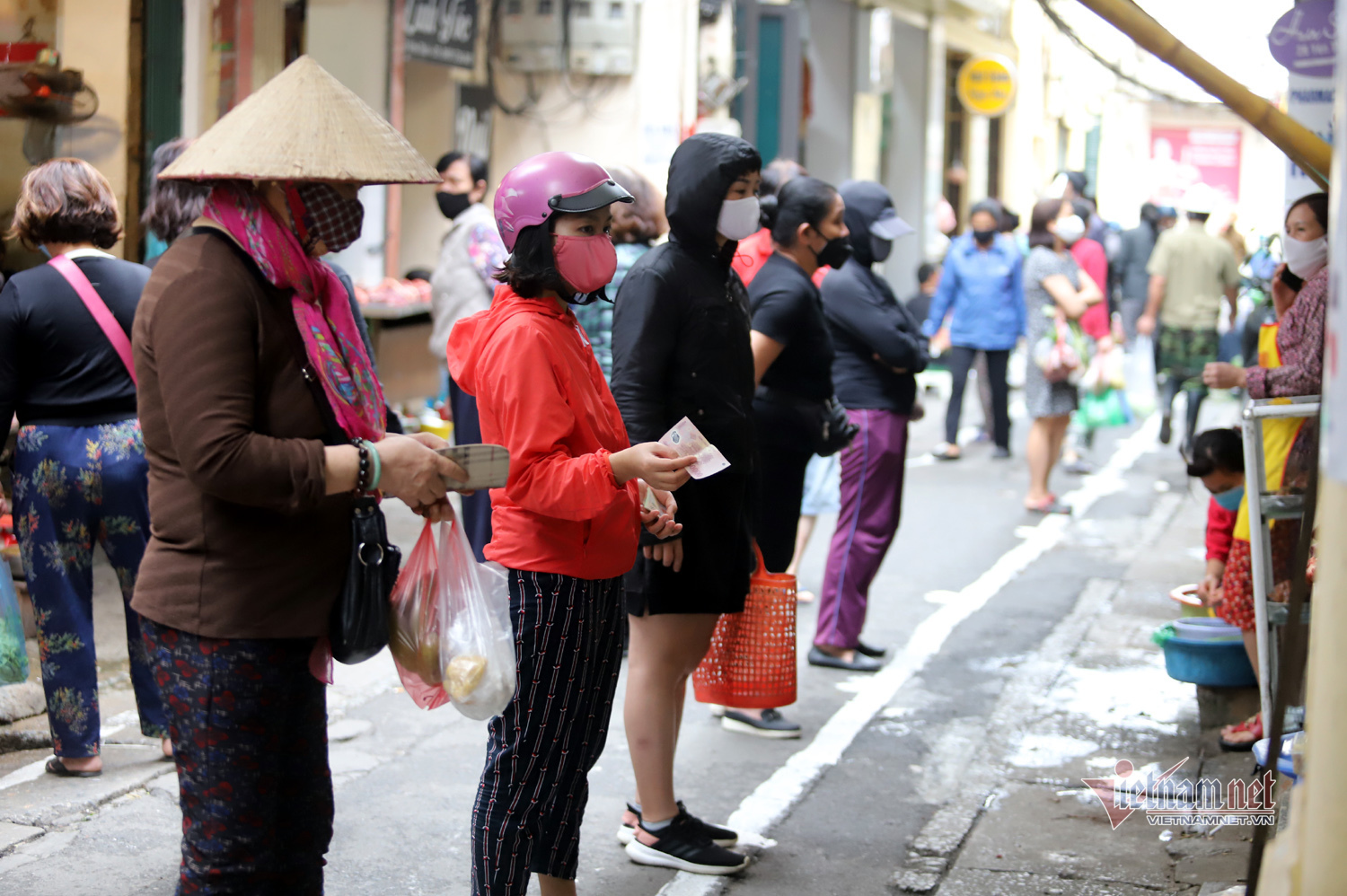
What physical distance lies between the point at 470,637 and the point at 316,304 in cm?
70

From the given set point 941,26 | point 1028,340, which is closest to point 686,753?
point 1028,340

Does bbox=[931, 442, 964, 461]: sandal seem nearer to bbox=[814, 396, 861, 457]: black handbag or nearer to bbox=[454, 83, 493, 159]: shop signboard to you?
bbox=[454, 83, 493, 159]: shop signboard

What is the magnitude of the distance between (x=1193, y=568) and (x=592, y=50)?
7.66m

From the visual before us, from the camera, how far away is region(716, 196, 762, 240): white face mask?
4031 millimetres

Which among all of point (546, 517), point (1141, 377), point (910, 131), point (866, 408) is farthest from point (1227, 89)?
point (910, 131)

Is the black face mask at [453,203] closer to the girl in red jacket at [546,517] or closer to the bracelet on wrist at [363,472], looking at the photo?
the girl in red jacket at [546,517]

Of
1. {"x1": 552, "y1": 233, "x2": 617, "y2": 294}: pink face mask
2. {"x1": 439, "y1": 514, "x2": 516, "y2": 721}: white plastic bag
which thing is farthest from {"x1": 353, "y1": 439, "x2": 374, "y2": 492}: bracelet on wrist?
{"x1": 552, "y1": 233, "x2": 617, "y2": 294}: pink face mask

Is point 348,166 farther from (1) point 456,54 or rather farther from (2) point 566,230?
(1) point 456,54

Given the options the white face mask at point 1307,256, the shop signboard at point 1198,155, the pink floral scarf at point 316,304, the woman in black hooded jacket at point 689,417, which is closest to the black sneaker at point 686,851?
the woman in black hooded jacket at point 689,417

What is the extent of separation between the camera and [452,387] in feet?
22.9

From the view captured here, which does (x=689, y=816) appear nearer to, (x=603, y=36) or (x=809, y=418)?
(x=809, y=418)

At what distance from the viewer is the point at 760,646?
4559mm

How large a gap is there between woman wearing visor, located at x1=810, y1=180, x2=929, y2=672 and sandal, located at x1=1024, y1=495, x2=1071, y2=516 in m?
3.84

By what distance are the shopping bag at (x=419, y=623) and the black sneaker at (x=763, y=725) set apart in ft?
8.77
